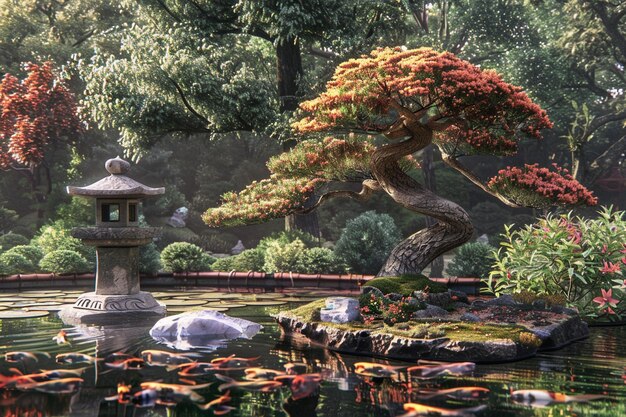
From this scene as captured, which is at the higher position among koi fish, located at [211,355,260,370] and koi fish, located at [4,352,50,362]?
koi fish, located at [4,352,50,362]

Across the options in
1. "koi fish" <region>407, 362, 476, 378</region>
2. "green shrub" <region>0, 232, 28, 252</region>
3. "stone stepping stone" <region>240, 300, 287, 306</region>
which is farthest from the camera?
"green shrub" <region>0, 232, 28, 252</region>

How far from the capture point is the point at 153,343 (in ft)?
35.6

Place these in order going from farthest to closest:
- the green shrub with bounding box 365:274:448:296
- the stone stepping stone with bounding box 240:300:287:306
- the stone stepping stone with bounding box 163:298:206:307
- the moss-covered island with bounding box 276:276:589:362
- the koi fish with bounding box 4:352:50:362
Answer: the stone stepping stone with bounding box 240:300:287:306 → the stone stepping stone with bounding box 163:298:206:307 → the green shrub with bounding box 365:274:448:296 → the moss-covered island with bounding box 276:276:589:362 → the koi fish with bounding box 4:352:50:362

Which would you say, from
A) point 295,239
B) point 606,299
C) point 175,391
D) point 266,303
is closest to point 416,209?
point 606,299

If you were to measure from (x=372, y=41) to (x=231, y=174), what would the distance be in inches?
596

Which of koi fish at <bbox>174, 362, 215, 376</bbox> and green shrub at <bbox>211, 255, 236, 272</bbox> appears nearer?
koi fish at <bbox>174, 362, 215, 376</bbox>

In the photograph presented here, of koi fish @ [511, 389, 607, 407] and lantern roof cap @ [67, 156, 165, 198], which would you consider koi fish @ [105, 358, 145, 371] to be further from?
lantern roof cap @ [67, 156, 165, 198]

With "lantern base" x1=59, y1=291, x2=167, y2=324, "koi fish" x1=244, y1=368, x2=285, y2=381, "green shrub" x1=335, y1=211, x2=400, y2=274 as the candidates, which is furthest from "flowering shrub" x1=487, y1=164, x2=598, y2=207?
"green shrub" x1=335, y1=211, x2=400, y2=274

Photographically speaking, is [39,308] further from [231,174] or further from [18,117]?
[231,174]

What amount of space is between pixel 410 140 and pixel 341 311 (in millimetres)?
3289

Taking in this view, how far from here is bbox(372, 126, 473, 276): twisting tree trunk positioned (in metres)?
12.8

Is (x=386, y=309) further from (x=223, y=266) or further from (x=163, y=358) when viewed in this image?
(x=223, y=266)

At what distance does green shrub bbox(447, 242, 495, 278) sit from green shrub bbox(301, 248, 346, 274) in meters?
2.98

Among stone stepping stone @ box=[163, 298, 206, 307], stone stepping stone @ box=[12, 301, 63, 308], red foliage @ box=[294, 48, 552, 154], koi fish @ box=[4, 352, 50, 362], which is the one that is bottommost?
koi fish @ box=[4, 352, 50, 362]
